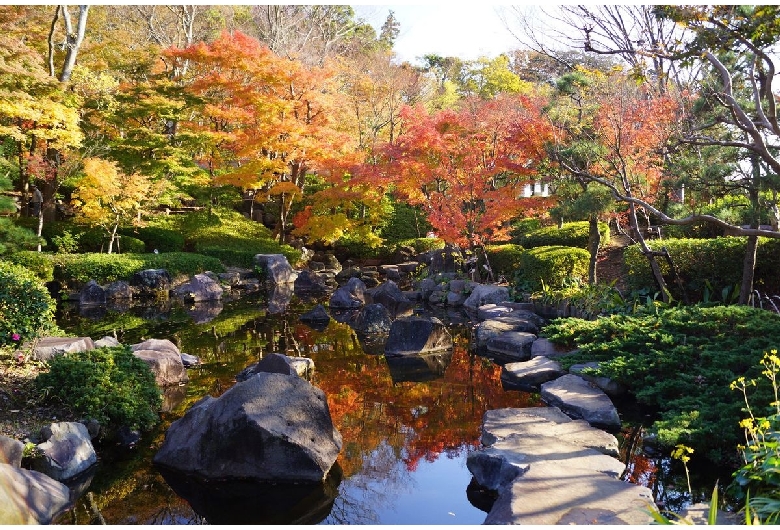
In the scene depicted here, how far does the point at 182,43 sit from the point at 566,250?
19.9 m

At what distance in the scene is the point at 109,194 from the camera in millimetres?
16797

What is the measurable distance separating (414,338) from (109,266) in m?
10.1

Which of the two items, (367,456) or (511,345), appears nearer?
(367,456)

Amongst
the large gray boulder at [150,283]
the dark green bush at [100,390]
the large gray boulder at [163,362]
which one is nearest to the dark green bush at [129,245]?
the large gray boulder at [150,283]

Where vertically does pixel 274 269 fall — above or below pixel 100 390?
below

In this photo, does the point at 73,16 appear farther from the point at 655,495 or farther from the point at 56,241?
the point at 655,495

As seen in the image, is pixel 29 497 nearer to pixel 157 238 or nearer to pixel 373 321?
pixel 373 321

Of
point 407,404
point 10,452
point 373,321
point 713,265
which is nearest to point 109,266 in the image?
point 373,321

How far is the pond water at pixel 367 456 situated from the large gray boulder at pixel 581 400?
0.21m

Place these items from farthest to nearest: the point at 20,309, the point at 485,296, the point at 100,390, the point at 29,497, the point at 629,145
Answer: the point at 485,296 → the point at 629,145 → the point at 20,309 → the point at 100,390 → the point at 29,497

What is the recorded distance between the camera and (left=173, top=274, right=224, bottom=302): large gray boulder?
53.7ft

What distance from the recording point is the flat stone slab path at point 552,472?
12.7 ft

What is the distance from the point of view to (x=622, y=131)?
1042cm

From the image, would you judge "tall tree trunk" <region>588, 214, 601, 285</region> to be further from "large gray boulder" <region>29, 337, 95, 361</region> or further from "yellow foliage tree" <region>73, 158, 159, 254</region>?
"yellow foliage tree" <region>73, 158, 159, 254</region>
